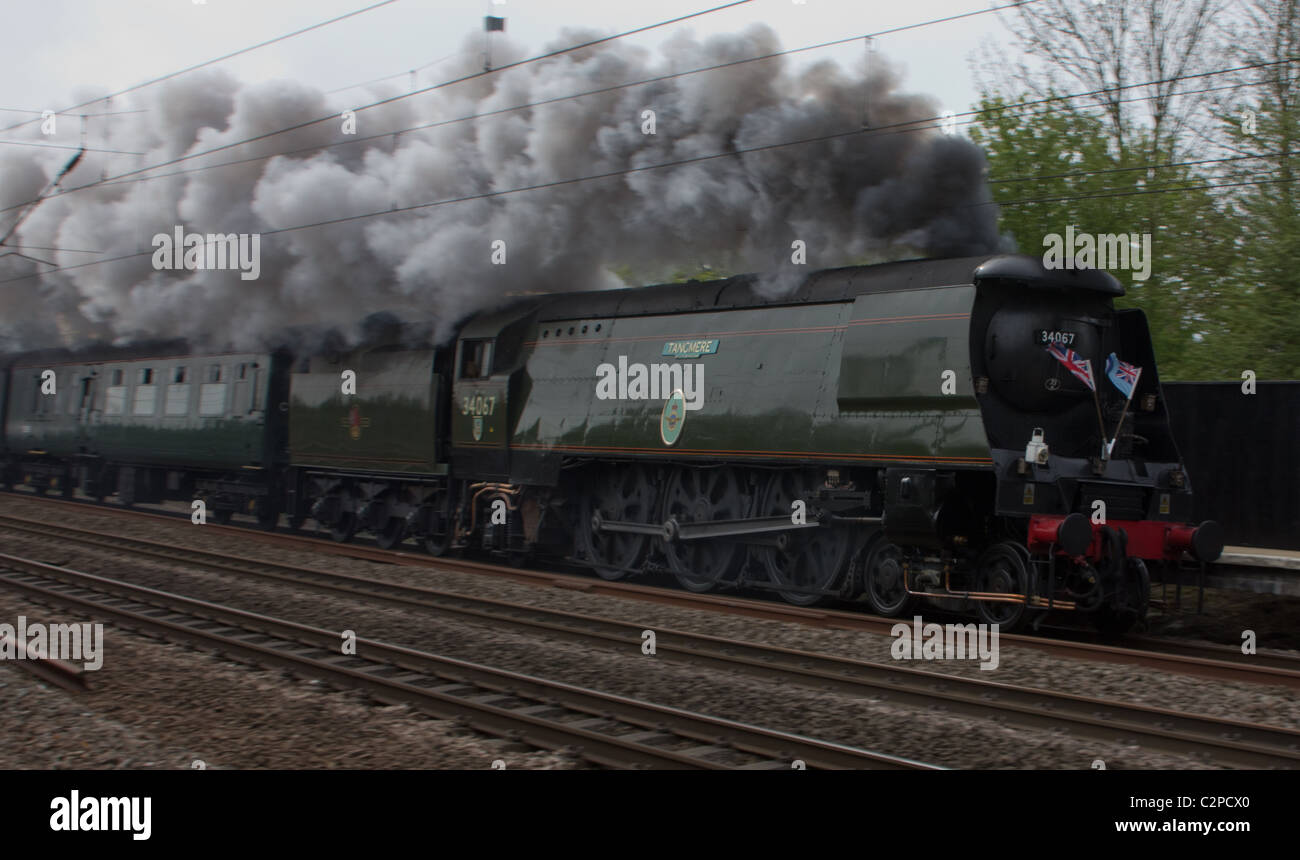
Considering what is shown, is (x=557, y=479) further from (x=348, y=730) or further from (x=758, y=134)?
(x=348, y=730)

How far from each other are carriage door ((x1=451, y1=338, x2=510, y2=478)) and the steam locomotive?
0.04m

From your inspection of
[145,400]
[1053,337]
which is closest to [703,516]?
[1053,337]

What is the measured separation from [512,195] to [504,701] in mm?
8938

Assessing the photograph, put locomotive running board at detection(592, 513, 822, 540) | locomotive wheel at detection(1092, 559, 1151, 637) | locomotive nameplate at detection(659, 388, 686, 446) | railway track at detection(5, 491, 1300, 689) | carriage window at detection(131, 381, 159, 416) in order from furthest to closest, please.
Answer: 1. carriage window at detection(131, 381, 159, 416)
2. locomotive nameplate at detection(659, 388, 686, 446)
3. locomotive running board at detection(592, 513, 822, 540)
4. locomotive wheel at detection(1092, 559, 1151, 637)
5. railway track at detection(5, 491, 1300, 689)

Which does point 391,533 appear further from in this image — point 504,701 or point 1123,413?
point 1123,413

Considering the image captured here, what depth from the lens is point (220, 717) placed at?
24.3 feet

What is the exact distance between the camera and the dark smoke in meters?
12.3

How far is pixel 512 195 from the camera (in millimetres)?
15242

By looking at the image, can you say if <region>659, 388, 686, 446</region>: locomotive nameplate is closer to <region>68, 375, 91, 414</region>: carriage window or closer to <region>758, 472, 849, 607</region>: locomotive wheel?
<region>758, 472, 849, 607</region>: locomotive wheel

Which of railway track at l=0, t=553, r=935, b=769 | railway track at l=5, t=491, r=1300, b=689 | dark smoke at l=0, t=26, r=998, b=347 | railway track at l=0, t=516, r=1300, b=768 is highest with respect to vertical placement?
dark smoke at l=0, t=26, r=998, b=347

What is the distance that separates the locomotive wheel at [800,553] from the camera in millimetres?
11992

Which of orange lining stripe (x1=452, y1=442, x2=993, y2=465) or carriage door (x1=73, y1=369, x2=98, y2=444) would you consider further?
carriage door (x1=73, y1=369, x2=98, y2=444)

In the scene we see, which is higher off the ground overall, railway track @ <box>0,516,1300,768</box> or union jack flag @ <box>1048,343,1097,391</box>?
union jack flag @ <box>1048,343,1097,391</box>

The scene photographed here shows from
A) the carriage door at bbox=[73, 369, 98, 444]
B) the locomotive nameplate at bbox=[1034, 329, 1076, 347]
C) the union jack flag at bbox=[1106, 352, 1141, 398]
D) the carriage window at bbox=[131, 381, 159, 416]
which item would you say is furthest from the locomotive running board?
the carriage door at bbox=[73, 369, 98, 444]
